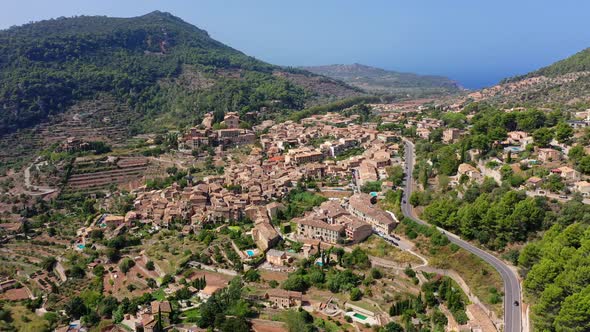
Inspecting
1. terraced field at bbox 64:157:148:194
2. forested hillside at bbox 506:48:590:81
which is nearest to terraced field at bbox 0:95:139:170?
terraced field at bbox 64:157:148:194

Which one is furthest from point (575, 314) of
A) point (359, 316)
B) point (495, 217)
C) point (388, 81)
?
point (388, 81)

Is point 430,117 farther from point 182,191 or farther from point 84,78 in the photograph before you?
point 84,78

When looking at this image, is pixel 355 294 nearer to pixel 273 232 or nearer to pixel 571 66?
pixel 273 232

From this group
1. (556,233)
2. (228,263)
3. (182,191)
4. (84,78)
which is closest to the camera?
(556,233)

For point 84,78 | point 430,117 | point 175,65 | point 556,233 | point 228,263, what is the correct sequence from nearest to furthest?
point 556,233, point 228,263, point 430,117, point 84,78, point 175,65

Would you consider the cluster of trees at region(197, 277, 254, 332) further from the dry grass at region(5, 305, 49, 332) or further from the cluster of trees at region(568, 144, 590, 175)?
the cluster of trees at region(568, 144, 590, 175)

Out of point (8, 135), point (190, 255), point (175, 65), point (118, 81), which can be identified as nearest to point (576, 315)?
point (190, 255)
